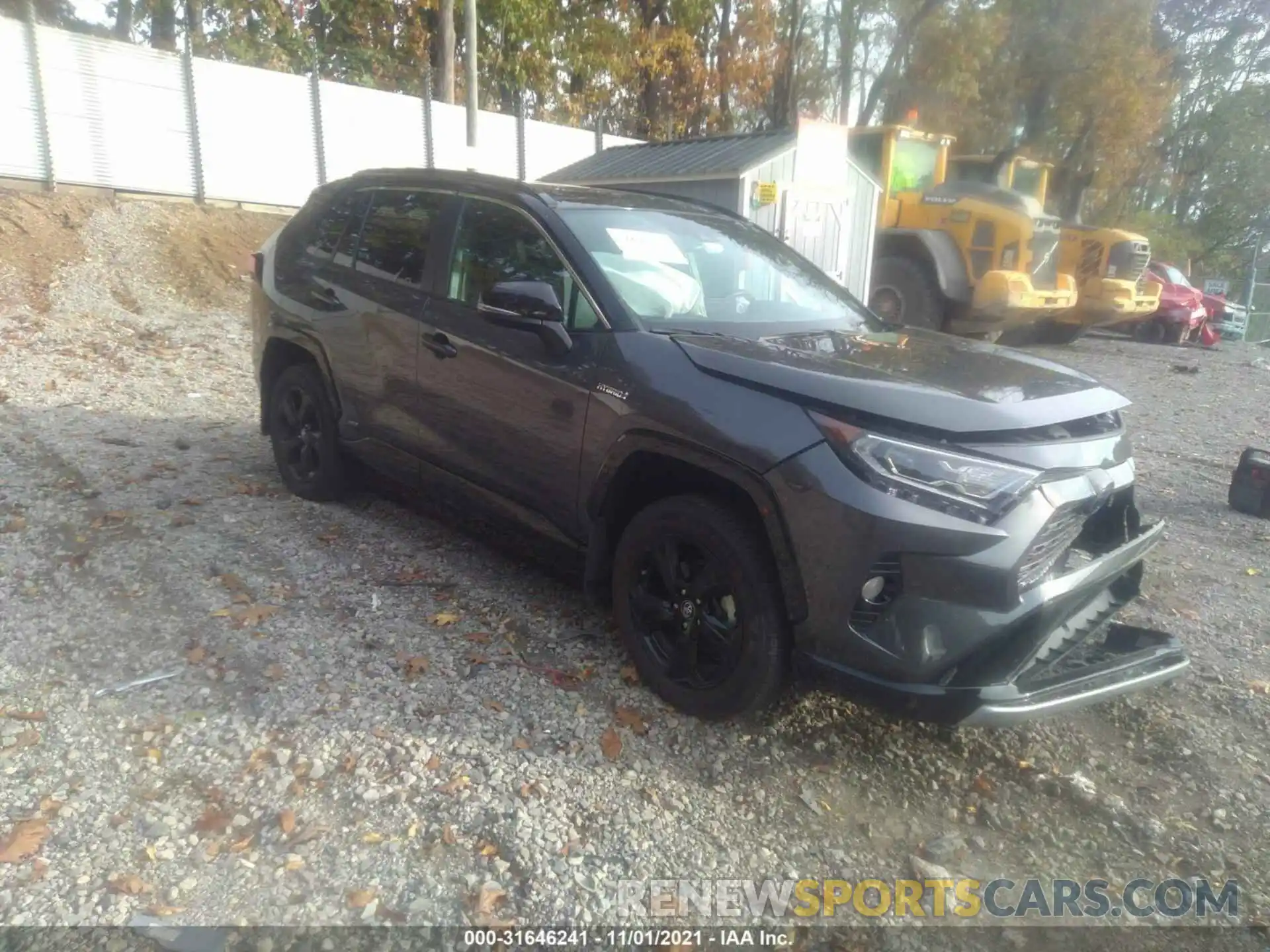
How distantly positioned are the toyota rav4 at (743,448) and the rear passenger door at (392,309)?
15 millimetres

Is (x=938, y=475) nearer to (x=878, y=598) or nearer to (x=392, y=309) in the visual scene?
(x=878, y=598)

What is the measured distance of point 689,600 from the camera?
3.15 metres

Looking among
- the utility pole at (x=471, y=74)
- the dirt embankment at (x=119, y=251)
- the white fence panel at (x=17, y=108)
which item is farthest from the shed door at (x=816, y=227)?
the white fence panel at (x=17, y=108)

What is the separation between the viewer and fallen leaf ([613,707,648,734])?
323 cm

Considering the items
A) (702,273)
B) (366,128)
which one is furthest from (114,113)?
(702,273)

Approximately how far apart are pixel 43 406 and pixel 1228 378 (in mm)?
14071

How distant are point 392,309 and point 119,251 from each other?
9401 millimetres

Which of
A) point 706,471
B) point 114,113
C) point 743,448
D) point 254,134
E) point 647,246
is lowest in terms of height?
point 706,471

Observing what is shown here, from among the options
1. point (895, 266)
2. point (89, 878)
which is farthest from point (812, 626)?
point (895, 266)

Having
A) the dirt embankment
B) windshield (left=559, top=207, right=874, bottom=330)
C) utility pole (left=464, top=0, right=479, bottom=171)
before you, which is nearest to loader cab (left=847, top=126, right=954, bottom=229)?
utility pole (left=464, top=0, right=479, bottom=171)

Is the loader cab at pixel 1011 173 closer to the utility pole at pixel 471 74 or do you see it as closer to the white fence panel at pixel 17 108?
the utility pole at pixel 471 74

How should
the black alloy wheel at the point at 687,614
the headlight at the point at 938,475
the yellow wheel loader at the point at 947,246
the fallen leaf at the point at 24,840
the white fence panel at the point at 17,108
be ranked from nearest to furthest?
the fallen leaf at the point at 24,840 → the headlight at the point at 938,475 → the black alloy wheel at the point at 687,614 → the white fence panel at the point at 17,108 → the yellow wheel loader at the point at 947,246

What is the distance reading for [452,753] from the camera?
3.04m

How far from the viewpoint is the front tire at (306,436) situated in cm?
491
